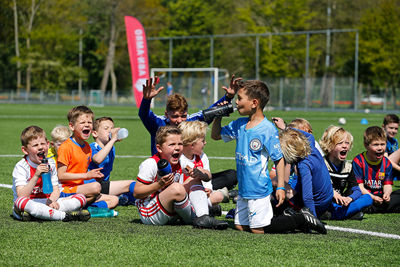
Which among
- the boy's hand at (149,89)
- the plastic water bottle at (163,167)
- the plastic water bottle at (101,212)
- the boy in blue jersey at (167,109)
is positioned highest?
the boy's hand at (149,89)

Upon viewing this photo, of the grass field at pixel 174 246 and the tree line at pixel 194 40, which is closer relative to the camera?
the grass field at pixel 174 246

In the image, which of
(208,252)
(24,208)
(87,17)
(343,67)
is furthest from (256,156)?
(87,17)

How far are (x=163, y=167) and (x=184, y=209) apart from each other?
0.59m

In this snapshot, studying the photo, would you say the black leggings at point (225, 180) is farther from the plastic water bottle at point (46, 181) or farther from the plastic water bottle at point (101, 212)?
the plastic water bottle at point (46, 181)

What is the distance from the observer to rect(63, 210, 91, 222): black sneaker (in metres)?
6.03

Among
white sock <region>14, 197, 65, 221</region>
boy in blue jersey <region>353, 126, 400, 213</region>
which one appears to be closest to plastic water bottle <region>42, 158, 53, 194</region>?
white sock <region>14, 197, 65, 221</region>

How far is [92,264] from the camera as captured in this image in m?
4.31

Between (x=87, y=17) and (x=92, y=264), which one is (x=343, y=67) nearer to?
(x=87, y=17)

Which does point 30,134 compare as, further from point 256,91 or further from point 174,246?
point 256,91

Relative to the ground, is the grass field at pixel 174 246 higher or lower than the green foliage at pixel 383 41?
lower

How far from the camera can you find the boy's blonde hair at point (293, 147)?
19.2 ft

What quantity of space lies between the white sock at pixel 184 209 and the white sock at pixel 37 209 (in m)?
1.24

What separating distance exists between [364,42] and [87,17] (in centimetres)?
3955

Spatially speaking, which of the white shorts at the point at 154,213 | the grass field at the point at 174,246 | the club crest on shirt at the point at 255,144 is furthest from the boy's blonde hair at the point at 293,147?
the white shorts at the point at 154,213
